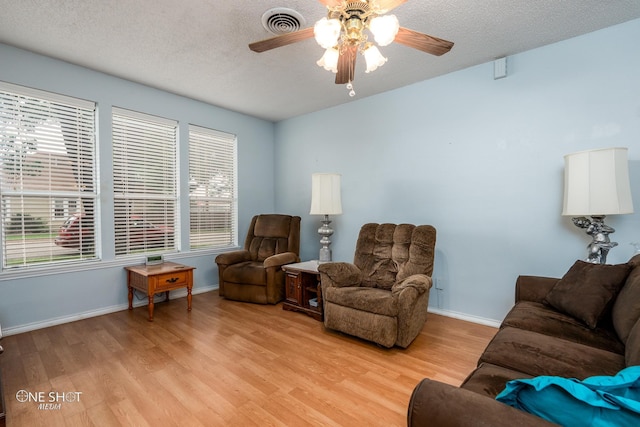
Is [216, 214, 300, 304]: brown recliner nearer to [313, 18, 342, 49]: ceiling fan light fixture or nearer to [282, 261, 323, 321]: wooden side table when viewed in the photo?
[282, 261, 323, 321]: wooden side table

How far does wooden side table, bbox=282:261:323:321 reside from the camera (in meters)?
3.24

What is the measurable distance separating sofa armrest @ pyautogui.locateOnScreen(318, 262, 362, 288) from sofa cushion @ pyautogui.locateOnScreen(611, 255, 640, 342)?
1.83 m

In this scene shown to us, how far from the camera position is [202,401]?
5.98 feet

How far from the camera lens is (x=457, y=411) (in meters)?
0.83

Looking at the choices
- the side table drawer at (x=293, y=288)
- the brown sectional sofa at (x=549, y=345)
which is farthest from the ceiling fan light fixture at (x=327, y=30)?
the side table drawer at (x=293, y=288)

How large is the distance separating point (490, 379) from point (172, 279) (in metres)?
3.07

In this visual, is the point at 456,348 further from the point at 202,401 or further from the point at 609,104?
the point at 609,104

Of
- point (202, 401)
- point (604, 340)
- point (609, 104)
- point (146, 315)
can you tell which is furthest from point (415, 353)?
point (146, 315)

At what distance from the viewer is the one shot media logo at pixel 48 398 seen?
1.79m

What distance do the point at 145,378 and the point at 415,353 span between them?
2.02 meters

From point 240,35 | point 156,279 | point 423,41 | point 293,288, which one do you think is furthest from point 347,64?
point 156,279

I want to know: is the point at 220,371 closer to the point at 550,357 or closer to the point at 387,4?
the point at 550,357

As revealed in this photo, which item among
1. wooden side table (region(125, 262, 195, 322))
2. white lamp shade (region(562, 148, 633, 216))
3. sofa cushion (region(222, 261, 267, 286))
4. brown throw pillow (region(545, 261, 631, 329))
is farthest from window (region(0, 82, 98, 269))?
white lamp shade (region(562, 148, 633, 216))

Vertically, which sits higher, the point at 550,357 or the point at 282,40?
the point at 282,40
